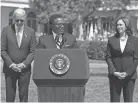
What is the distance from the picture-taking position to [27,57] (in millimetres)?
6773

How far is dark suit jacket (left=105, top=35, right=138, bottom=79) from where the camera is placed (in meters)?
6.34

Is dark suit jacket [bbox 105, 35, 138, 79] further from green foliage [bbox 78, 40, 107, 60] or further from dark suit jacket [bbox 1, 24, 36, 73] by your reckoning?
green foliage [bbox 78, 40, 107, 60]

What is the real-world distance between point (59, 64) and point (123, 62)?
60.0 inches

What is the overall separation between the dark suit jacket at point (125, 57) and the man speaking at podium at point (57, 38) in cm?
86

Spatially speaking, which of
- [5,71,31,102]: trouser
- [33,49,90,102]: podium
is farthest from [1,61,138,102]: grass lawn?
[33,49,90,102]: podium

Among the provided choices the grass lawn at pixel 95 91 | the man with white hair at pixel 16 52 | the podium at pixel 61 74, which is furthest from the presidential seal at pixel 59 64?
the grass lawn at pixel 95 91

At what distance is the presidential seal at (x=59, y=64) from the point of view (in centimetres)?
515

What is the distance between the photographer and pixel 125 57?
637cm

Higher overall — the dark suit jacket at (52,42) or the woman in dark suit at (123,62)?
the dark suit jacket at (52,42)

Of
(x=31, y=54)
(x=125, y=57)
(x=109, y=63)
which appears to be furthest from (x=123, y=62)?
(x=31, y=54)

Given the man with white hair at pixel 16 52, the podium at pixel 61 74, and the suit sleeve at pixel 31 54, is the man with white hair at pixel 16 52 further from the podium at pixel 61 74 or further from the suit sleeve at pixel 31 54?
the podium at pixel 61 74

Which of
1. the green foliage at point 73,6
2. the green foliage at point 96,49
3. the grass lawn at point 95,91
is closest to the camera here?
the grass lawn at point 95,91

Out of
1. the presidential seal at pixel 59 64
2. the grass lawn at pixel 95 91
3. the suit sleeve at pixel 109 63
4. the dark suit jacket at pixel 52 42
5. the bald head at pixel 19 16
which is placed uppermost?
the bald head at pixel 19 16

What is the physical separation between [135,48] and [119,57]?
284 millimetres
